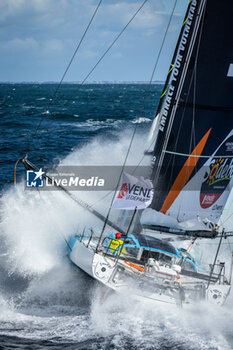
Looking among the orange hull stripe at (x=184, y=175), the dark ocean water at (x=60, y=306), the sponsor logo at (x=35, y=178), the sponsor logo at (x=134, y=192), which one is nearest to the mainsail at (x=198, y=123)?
the orange hull stripe at (x=184, y=175)

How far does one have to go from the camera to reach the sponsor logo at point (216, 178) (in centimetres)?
907

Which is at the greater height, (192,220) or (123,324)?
(192,220)

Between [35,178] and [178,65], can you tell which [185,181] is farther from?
[35,178]

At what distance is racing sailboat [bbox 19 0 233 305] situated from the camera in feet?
25.4

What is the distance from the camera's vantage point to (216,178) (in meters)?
9.32

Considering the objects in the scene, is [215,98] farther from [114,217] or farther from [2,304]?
[2,304]

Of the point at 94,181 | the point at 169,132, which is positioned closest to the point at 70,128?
the point at 94,181

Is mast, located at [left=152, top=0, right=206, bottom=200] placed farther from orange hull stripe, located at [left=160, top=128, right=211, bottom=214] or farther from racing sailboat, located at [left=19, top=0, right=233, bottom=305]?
orange hull stripe, located at [left=160, top=128, right=211, bottom=214]

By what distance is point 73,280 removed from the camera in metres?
8.62

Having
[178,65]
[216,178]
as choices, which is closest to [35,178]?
[178,65]

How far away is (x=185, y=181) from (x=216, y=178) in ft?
2.55

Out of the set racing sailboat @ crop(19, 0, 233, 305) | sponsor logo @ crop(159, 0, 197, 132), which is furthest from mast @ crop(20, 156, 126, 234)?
sponsor logo @ crop(159, 0, 197, 132)

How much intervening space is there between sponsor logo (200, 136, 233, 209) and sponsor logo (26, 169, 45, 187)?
152 inches

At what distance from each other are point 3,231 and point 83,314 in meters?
4.15
